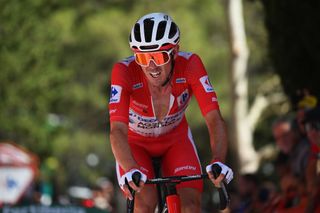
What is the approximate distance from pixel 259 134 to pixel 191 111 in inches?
119

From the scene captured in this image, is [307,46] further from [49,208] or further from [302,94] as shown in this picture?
[49,208]

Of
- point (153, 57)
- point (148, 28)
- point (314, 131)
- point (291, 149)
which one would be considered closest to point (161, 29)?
point (148, 28)

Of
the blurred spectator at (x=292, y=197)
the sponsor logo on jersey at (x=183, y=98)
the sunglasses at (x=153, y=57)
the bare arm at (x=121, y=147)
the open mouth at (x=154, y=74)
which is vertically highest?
the sunglasses at (x=153, y=57)

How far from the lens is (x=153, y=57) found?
882 cm

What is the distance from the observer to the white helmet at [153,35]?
8.76 metres

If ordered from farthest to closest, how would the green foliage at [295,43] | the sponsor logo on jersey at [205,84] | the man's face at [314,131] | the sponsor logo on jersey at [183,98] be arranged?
1. the green foliage at [295,43]
2. the man's face at [314,131]
3. the sponsor logo on jersey at [183,98]
4. the sponsor logo on jersey at [205,84]

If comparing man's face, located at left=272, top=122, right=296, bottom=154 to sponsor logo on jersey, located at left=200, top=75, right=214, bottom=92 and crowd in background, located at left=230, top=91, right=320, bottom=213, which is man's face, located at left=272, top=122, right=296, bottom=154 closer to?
crowd in background, located at left=230, top=91, right=320, bottom=213

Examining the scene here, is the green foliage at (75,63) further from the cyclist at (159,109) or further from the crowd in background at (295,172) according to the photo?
the cyclist at (159,109)

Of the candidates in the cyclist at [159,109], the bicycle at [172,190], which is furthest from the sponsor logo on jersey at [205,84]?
the bicycle at [172,190]

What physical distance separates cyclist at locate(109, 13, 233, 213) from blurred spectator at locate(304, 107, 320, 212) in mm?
2074

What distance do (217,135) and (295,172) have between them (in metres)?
4.27

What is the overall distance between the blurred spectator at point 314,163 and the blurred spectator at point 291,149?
3.45 ft

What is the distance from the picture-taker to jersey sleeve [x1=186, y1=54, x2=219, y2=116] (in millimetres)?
8914

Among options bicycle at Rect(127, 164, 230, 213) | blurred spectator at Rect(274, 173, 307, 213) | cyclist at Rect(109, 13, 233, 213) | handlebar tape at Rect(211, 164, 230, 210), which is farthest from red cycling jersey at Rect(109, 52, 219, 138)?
blurred spectator at Rect(274, 173, 307, 213)
